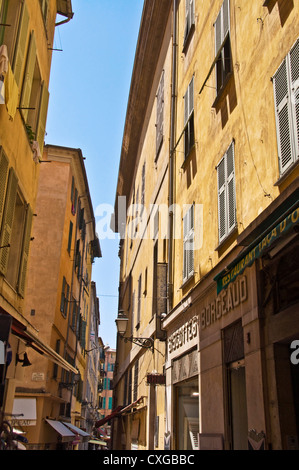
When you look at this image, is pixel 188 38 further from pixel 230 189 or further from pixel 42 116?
pixel 230 189

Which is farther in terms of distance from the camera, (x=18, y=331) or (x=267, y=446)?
(x=18, y=331)

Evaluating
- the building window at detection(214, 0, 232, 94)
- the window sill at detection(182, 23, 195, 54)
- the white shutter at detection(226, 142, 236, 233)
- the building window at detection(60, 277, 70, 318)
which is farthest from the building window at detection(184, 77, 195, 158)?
the building window at detection(60, 277, 70, 318)

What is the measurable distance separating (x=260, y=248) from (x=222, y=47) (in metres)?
5.24

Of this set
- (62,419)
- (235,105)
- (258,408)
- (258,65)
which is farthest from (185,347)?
(62,419)

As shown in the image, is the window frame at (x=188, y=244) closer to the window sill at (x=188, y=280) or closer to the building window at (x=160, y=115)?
the window sill at (x=188, y=280)

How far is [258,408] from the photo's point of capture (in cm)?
625

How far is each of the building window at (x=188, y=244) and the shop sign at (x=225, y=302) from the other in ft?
4.68

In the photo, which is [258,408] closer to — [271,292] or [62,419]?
[271,292]

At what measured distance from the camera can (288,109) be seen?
6.20 meters

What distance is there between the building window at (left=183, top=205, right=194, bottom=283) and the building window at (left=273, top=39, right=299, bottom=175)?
14.9 ft

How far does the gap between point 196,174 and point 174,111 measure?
3957 millimetres

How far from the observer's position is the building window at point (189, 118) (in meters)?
11.7

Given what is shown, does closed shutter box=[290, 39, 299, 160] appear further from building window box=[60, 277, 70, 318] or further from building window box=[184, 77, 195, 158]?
building window box=[60, 277, 70, 318]

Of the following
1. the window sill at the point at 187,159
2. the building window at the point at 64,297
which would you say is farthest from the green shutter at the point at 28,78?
the building window at the point at 64,297
